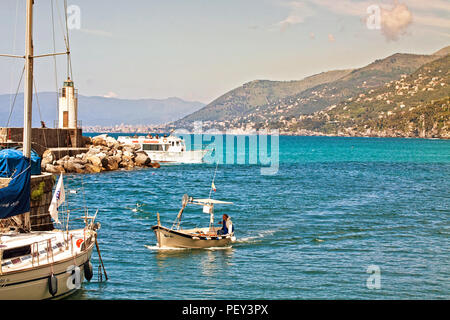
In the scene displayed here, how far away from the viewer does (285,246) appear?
3041 centimetres

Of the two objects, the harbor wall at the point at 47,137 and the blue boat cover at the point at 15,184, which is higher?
the harbor wall at the point at 47,137

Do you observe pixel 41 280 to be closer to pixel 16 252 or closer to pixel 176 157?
pixel 16 252

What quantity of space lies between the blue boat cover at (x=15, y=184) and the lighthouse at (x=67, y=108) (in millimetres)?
54811

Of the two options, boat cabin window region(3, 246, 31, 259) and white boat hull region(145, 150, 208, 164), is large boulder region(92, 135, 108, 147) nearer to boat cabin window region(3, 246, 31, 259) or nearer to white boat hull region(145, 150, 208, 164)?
white boat hull region(145, 150, 208, 164)

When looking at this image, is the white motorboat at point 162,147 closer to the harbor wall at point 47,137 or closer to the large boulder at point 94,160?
the harbor wall at point 47,137

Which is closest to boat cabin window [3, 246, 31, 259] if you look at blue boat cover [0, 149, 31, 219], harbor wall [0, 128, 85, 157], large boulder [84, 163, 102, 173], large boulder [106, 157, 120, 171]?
blue boat cover [0, 149, 31, 219]

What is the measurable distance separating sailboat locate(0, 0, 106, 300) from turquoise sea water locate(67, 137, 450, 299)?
73.0 inches

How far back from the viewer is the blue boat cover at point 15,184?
19.2 m

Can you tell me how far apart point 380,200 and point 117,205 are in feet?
81.3

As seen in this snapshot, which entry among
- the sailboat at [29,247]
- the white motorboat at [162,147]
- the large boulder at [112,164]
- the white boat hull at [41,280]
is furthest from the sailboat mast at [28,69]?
the white motorboat at [162,147]

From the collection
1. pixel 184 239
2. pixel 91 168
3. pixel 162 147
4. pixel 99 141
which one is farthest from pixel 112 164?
pixel 184 239

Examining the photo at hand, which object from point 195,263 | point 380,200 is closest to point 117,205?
point 195,263

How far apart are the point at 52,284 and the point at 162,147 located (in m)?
83.1

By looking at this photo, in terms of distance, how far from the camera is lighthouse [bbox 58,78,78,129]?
242ft
